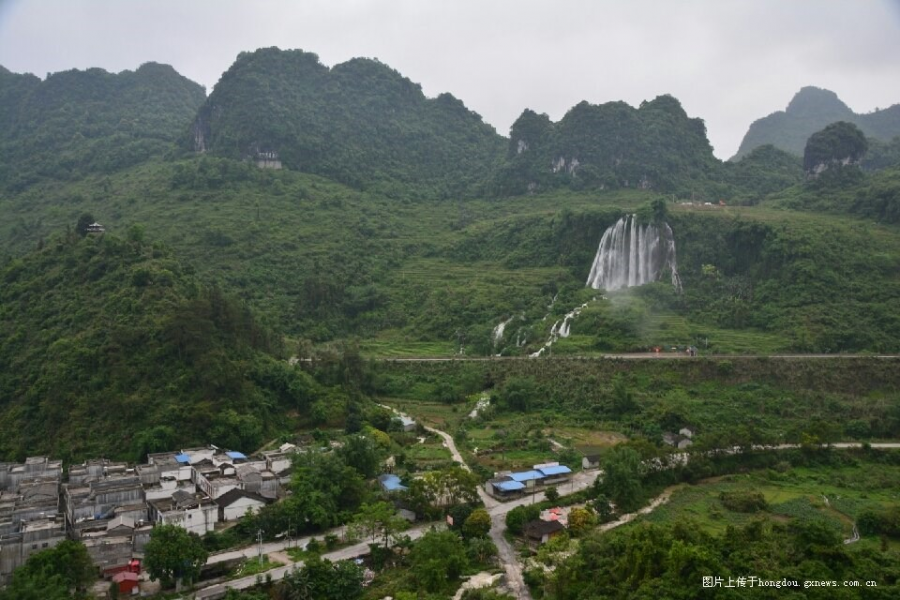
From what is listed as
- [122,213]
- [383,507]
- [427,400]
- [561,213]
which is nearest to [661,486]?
[383,507]

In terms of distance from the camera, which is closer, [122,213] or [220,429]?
[220,429]

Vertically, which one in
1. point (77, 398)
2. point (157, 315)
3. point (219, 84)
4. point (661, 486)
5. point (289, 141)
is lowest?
point (661, 486)

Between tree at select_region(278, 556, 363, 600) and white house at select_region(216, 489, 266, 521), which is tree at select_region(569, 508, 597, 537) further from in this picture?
white house at select_region(216, 489, 266, 521)

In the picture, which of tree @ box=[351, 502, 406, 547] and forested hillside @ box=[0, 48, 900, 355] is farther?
forested hillside @ box=[0, 48, 900, 355]

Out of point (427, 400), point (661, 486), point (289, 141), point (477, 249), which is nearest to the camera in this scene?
point (661, 486)

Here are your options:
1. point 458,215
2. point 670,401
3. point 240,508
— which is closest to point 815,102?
point 458,215

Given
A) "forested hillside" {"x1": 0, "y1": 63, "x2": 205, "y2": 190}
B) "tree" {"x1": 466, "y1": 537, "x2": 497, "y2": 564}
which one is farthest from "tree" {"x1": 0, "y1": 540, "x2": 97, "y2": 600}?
"forested hillside" {"x1": 0, "y1": 63, "x2": 205, "y2": 190}

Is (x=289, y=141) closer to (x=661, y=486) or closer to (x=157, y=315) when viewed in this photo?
(x=157, y=315)

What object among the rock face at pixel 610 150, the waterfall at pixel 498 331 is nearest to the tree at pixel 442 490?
the waterfall at pixel 498 331
